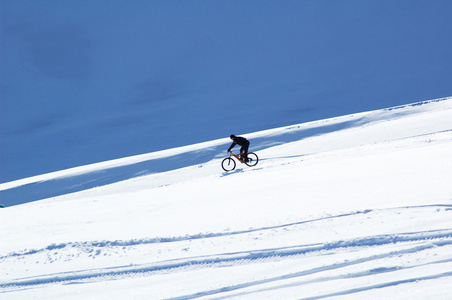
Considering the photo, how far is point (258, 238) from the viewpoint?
4848 millimetres

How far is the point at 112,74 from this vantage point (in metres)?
44.1

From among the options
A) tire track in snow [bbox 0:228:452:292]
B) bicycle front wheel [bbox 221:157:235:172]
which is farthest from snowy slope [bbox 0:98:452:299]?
bicycle front wheel [bbox 221:157:235:172]

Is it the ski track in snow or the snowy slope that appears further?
the ski track in snow

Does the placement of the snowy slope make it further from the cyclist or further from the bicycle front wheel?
the bicycle front wheel

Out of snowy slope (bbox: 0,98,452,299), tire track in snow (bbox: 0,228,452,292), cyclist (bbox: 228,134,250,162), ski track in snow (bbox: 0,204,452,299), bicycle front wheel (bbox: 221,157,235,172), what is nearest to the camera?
snowy slope (bbox: 0,98,452,299)

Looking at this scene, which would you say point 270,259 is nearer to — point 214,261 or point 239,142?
point 214,261

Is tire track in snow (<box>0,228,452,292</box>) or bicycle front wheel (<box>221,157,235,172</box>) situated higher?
bicycle front wheel (<box>221,157,235,172</box>)

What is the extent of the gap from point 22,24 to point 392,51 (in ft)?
125

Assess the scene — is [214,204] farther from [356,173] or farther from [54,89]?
[54,89]

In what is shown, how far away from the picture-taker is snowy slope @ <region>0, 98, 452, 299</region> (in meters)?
3.79

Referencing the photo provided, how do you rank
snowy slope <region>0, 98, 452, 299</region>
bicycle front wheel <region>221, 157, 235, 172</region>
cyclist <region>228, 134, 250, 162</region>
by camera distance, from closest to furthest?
1. snowy slope <region>0, 98, 452, 299</region>
2. cyclist <region>228, 134, 250, 162</region>
3. bicycle front wheel <region>221, 157, 235, 172</region>

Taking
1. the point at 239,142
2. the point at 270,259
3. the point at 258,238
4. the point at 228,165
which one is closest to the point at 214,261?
the point at 270,259

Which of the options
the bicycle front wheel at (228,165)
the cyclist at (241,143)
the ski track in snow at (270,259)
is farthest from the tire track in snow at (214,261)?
the bicycle front wheel at (228,165)

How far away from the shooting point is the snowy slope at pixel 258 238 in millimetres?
3791
